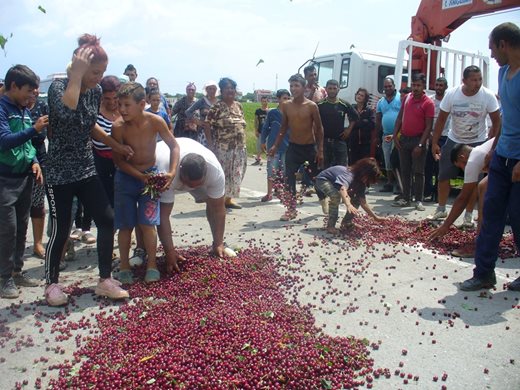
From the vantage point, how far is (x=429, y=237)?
6.34m

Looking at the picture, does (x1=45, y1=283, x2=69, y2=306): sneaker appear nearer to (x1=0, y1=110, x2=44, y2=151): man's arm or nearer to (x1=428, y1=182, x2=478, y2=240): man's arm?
(x1=0, y1=110, x2=44, y2=151): man's arm

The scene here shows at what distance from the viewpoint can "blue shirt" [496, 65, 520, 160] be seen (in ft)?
14.9

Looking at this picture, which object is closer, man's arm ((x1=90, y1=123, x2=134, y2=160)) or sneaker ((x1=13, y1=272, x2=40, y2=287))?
man's arm ((x1=90, y1=123, x2=134, y2=160))

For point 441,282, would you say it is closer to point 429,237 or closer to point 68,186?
point 429,237

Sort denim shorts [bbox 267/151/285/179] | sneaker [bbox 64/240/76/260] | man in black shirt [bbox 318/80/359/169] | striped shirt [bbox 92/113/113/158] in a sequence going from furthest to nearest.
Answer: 1. denim shorts [bbox 267/151/285/179]
2. man in black shirt [bbox 318/80/359/169]
3. sneaker [bbox 64/240/76/260]
4. striped shirt [bbox 92/113/113/158]

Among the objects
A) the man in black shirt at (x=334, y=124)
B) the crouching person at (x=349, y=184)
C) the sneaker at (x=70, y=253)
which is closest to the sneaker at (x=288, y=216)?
the crouching person at (x=349, y=184)

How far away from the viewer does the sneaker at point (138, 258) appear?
17.6 ft

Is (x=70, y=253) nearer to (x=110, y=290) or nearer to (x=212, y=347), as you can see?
(x=110, y=290)

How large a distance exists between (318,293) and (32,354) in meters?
2.60

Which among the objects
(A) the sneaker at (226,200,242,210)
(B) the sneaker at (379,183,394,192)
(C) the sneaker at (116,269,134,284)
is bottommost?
(C) the sneaker at (116,269,134,284)

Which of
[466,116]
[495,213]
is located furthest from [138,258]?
[466,116]

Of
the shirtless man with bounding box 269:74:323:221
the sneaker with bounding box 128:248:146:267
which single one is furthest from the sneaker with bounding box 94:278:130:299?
the shirtless man with bounding box 269:74:323:221

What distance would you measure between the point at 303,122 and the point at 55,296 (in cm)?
484

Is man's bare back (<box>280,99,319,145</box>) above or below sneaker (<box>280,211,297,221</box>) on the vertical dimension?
above
